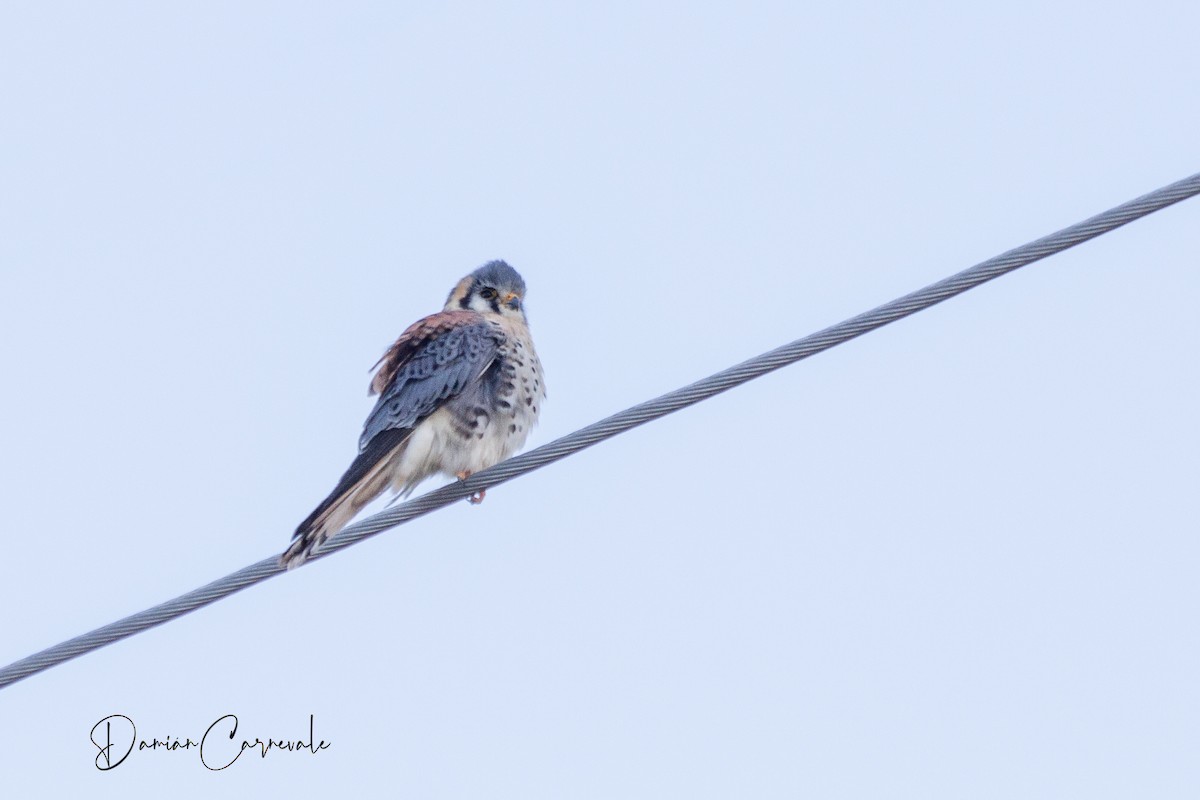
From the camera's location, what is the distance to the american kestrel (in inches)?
212

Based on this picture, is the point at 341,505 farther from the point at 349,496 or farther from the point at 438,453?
the point at 438,453

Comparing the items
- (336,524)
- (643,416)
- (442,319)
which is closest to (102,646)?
(336,524)

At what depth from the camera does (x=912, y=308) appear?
3.77 metres

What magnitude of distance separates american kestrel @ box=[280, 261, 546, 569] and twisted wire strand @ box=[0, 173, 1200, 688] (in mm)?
874

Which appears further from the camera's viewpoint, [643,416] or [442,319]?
[442,319]

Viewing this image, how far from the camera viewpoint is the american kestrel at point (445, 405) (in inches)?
212

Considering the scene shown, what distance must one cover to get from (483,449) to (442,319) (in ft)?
2.17

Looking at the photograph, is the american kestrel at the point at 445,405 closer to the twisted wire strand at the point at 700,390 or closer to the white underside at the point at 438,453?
the white underside at the point at 438,453

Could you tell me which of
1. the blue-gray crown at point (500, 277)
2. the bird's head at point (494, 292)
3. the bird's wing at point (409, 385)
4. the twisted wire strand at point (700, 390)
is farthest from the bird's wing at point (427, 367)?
the twisted wire strand at point (700, 390)

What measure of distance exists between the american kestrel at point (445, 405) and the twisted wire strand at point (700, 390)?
87 centimetres

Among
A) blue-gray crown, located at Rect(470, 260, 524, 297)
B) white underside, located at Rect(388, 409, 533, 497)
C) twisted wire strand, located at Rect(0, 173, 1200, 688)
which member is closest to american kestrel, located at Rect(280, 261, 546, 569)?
white underside, located at Rect(388, 409, 533, 497)

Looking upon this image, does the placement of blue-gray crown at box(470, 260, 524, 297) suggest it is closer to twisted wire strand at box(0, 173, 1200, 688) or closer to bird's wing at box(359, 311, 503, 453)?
bird's wing at box(359, 311, 503, 453)

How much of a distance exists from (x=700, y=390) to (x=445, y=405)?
178 centimetres

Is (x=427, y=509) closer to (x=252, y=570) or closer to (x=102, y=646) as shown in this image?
(x=252, y=570)
